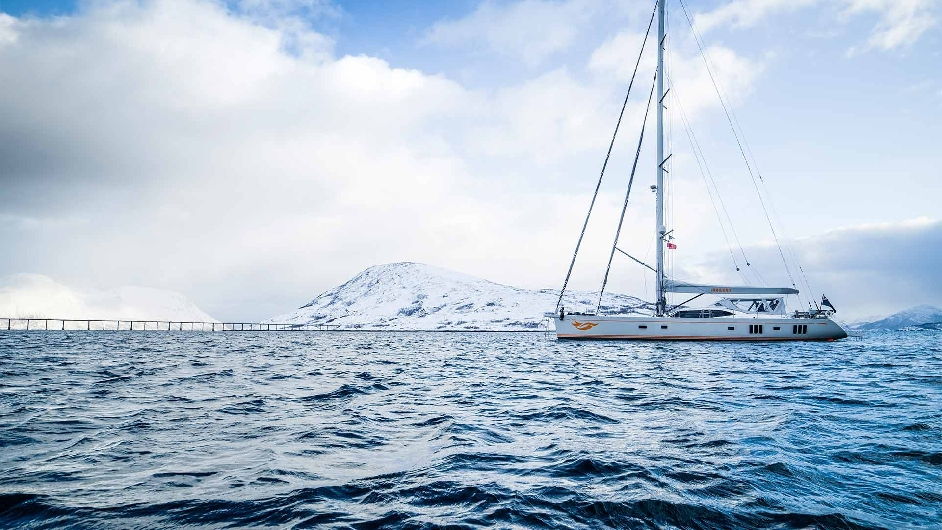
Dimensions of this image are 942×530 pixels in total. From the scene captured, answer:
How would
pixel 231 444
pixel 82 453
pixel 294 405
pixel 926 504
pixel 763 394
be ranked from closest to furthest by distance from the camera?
pixel 926 504, pixel 82 453, pixel 231 444, pixel 294 405, pixel 763 394

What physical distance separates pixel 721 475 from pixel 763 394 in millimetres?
9285

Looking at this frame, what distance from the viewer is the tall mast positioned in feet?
169

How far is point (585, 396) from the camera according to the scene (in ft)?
47.0

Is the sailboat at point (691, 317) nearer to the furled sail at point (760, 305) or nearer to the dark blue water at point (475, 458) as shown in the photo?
the furled sail at point (760, 305)

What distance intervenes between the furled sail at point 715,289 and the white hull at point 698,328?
336 cm

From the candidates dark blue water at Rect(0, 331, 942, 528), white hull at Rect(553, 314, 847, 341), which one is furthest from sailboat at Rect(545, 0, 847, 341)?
dark blue water at Rect(0, 331, 942, 528)

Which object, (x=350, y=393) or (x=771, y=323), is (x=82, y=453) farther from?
(x=771, y=323)

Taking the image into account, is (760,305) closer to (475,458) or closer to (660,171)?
(660,171)

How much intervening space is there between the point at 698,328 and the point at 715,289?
5727mm

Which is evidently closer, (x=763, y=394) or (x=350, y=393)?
(x=763, y=394)

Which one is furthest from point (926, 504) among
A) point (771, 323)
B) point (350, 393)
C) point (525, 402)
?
point (771, 323)

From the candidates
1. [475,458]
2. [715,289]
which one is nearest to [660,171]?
[715,289]

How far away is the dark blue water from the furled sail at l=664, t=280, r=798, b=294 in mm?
37099

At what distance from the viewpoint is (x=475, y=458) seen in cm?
752
